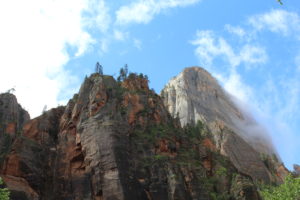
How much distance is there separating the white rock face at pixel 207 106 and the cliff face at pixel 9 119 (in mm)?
44495

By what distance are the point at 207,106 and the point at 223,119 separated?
7.88 m

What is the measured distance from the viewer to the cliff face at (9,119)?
71.5 m

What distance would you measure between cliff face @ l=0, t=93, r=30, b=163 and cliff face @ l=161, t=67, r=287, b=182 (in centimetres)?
3450

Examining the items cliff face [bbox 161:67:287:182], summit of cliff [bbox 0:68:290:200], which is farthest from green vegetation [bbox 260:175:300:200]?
cliff face [bbox 161:67:287:182]

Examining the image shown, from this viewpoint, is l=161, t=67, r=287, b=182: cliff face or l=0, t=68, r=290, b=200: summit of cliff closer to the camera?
l=0, t=68, r=290, b=200: summit of cliff

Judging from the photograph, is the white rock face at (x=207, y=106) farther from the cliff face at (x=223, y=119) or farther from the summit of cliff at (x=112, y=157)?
the summit of cliff at (x=112, y=157)

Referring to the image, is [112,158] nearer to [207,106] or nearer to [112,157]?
[112,157]

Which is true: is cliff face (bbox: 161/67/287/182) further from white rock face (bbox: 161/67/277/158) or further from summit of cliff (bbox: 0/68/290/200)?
summit of cliff (bbox: 0/68/290/200)

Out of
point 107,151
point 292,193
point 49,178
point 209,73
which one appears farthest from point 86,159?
point 209,73

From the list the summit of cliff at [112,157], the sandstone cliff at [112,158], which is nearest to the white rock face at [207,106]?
the summit of cliff at [112,157]

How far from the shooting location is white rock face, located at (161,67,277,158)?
130 meters

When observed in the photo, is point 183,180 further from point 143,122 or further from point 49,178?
point 49,178

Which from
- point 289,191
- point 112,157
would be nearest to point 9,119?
point 112,157

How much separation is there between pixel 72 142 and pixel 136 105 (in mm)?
13670
